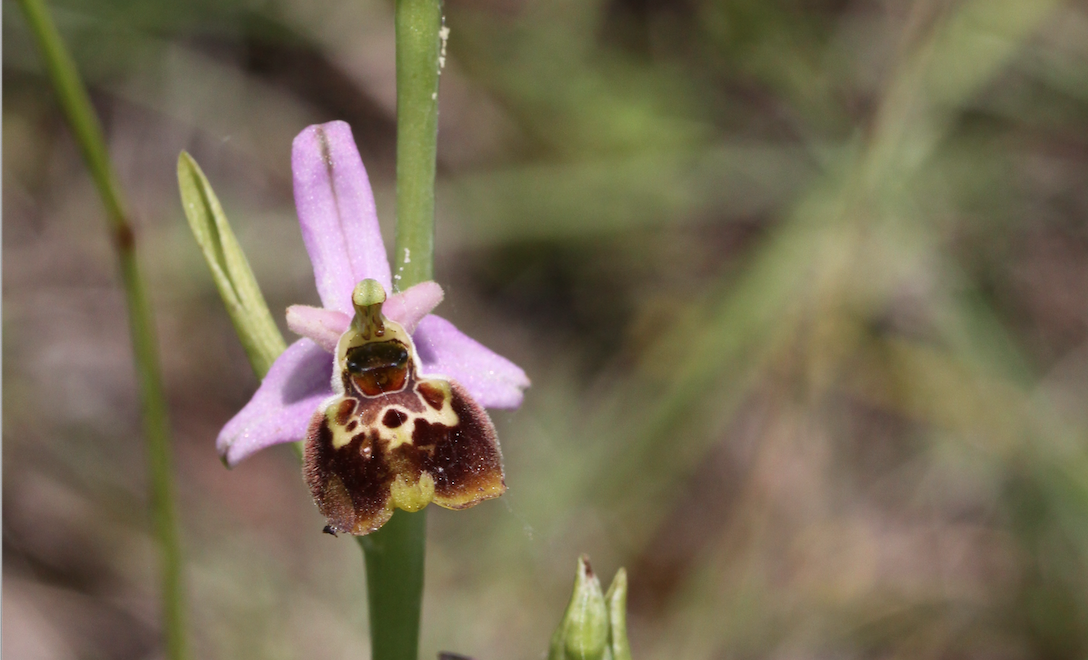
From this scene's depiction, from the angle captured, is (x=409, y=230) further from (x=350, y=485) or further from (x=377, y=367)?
(x=350, y=485)

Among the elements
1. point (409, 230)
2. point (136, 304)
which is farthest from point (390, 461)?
point (136, 304)

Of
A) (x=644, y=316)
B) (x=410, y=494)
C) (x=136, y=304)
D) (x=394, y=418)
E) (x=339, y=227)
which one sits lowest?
(x=410, y=494)

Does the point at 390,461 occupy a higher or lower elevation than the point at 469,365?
lower

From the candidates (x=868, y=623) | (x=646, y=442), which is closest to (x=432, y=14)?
(x=646, y=442)

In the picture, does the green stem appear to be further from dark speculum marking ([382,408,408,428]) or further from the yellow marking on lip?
the yellow marking on lip

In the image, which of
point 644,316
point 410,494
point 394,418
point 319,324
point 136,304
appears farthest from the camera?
point 644,316

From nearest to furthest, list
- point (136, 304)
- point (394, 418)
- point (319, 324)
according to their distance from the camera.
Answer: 1. point (394, 418)
2. point (319, 324)
3. point (136, 304)
